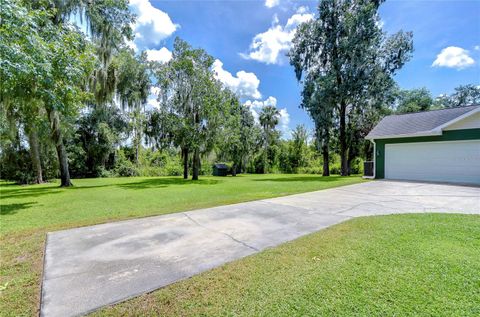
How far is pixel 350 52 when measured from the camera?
14.6 metres

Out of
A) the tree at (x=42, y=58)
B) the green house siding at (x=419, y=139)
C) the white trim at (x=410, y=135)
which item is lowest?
the green house siding at (x=419, y=139)

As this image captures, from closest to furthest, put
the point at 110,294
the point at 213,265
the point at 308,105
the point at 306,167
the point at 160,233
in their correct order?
the point at 110,294
the point at 213,265
the point at 160,233
the point at 308,105
the point at 306,167

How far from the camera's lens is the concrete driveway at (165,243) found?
7.28 feet

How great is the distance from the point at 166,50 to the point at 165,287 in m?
16.2

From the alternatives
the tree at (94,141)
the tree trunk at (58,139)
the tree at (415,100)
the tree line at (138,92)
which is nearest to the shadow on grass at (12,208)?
the tree line at (138,92)

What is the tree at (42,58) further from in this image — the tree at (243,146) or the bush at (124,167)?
the tree at (243,146)

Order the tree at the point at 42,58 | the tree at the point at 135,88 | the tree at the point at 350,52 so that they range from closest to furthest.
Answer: the tree at the point at 42,58
the tree at the point at 350,52
the tree at the point at 135,88

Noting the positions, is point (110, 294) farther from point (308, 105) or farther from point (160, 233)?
point (308, 105)

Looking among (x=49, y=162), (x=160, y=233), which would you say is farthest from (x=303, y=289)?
(x=49, y=162)

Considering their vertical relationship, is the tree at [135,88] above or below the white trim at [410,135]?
above

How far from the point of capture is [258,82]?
73.4 ft

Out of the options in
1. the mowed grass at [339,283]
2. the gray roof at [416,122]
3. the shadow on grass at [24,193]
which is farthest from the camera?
the gray roof at [416,122]

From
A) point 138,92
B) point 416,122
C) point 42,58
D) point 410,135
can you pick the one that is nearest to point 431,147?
point 410,135

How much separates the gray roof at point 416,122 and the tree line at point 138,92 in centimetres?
270
